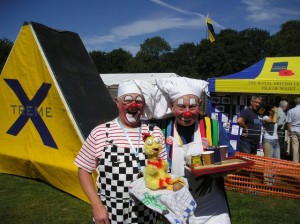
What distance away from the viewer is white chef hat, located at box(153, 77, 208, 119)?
2.43 m

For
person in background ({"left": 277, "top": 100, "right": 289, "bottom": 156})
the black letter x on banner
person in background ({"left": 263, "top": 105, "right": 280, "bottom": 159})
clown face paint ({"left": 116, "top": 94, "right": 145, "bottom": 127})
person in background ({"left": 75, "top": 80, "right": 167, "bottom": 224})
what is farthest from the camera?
person in background ({"left": 277, "top": 100, "right": 289, "bottom": 156})

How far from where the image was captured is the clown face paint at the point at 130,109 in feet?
7.40

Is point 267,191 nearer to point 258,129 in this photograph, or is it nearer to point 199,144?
point 258,129

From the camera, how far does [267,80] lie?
24.9 feet

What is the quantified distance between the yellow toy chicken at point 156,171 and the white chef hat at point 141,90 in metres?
0.43

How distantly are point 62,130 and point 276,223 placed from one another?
3685mm

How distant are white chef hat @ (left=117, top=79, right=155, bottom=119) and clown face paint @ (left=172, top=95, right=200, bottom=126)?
22 centimetres

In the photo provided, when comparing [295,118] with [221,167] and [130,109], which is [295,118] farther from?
[130,109]

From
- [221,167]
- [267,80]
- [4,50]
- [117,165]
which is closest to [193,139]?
[221,167]

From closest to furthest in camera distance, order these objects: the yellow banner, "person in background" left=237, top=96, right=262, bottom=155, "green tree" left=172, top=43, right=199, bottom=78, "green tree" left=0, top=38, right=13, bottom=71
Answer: the yellow banner
"person in background" left=237, top=96, right=262, bottom=155
"green tree" left=0, top=38, right=13, bottom=71
"green tree" left=172, top=43, right=199, bottom=78

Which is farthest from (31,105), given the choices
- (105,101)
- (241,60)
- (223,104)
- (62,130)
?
(241,60)

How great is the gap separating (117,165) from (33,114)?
396 centimetres

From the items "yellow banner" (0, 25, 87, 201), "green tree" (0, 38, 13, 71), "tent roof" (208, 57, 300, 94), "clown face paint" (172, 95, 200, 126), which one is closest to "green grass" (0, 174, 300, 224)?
"yellow banner" (0, 25, 87, 201)

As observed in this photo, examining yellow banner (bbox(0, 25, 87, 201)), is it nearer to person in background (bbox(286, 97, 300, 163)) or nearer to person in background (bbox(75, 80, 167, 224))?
person in background (bbox(75, 80, 167, 224))
